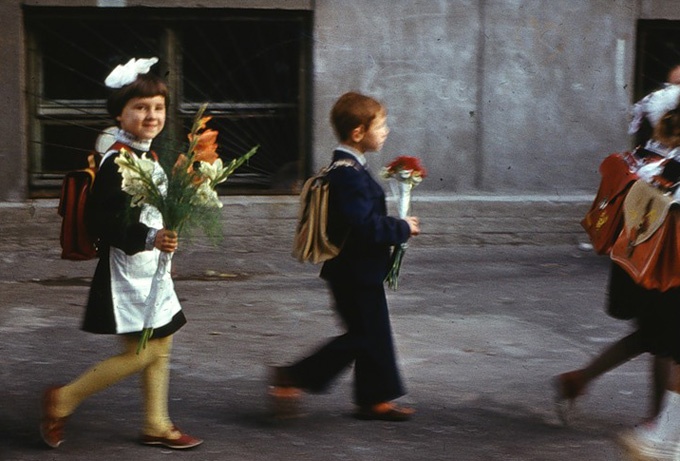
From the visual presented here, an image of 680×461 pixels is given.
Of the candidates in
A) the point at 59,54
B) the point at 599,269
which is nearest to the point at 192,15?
the point at 59,54

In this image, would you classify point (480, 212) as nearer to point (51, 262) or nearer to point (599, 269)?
point (599, 269)

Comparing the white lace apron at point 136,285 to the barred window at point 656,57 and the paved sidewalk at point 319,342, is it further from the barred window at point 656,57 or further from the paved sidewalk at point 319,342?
the barred window at point 656,57

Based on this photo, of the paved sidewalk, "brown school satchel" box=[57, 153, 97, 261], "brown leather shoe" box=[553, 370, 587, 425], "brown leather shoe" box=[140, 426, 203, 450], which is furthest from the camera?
"brown leather shoe" box=[553, 370, 587, 425]

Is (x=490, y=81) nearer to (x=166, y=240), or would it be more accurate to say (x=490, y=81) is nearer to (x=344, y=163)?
(x=344, y=163)

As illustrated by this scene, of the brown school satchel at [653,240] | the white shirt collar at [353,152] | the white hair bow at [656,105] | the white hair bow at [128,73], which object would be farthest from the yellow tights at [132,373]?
the white hair bow at [656,105]

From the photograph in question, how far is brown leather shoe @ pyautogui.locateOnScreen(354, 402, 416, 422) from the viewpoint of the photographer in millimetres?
5276

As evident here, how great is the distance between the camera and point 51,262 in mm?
8742

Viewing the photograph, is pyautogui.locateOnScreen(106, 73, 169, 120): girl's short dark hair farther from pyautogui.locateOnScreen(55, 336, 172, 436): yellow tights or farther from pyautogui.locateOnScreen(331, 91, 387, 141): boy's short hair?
pyautogui.locateOnScreen(55, 336, 172, 436): yellow tights

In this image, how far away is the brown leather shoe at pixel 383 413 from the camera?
5276 mm

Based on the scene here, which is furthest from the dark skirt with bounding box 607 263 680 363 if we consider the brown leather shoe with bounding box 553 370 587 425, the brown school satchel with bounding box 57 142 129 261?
the brown school satchel with bounding box 57 142 129 261

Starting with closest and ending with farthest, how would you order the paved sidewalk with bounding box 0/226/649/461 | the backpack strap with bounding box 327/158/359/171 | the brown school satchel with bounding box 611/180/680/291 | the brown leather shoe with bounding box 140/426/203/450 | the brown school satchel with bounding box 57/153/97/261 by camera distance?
the brown school satchel with bounding box 611/180/680/291 → the brown school satchel with bounding box 57/153/97/261 → the brown leather shoe with bounding box 140/426/203/450 → the paved sidewalk with bounding box 0/226/649/461 → the backpack strap with bounding box 327/158/359/171

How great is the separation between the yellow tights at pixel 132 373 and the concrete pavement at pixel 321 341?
0.55 ft

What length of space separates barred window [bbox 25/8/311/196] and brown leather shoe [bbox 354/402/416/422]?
4.28 meters

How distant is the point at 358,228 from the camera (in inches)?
198
